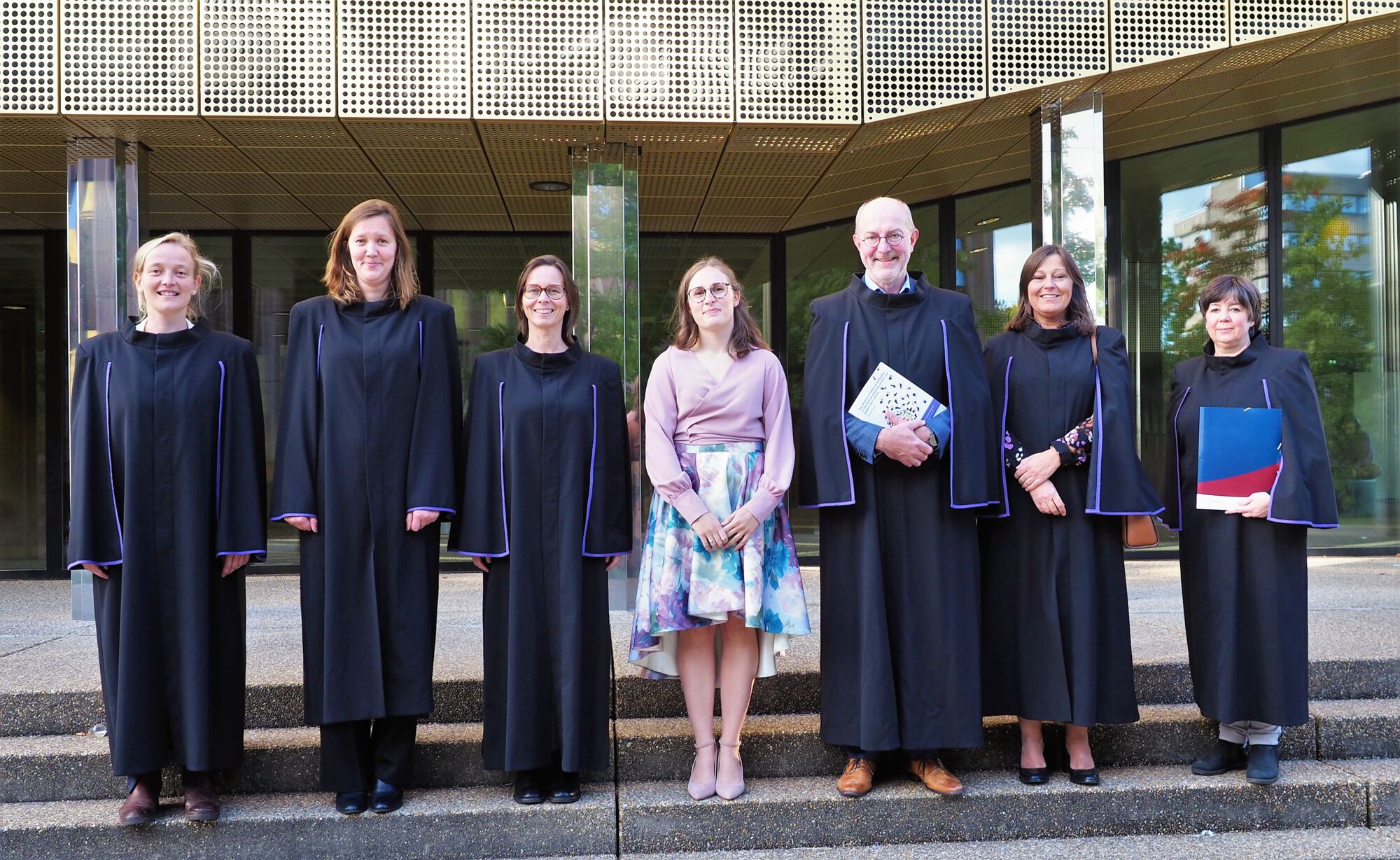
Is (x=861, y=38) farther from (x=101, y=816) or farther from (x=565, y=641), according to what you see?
(x=101, y=816)

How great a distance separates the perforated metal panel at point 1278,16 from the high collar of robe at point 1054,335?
3.20 m

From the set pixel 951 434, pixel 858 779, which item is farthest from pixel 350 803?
pixel 951 434

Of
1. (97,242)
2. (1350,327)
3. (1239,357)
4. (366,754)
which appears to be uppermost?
(97,242)

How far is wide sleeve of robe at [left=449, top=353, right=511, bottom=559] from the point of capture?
3.83 meters

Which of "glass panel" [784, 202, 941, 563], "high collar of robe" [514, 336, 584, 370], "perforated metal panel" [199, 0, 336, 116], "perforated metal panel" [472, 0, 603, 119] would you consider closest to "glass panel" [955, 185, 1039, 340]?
"glass panel" [784, 202, 941, 563]

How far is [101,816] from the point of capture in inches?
152

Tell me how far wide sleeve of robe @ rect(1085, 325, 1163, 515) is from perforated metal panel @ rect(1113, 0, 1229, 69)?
3025mm

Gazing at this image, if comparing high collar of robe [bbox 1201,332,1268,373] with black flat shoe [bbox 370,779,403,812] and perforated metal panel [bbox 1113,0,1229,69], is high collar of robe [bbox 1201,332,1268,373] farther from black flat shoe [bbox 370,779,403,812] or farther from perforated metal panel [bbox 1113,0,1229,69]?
black flat shoe [bbox 370,779,403,812]

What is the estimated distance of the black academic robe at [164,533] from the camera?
11.9 ft

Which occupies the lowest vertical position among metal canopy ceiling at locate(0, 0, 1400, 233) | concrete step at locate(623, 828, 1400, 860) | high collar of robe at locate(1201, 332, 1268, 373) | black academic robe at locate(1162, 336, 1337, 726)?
concrete step at locate(623, 828, 1400, 860)

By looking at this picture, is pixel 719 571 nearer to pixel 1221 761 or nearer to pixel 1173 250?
pixel 1221 761

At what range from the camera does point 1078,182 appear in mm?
6527

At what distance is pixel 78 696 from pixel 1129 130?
7236 millimetres

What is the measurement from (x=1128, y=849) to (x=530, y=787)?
218 cm
